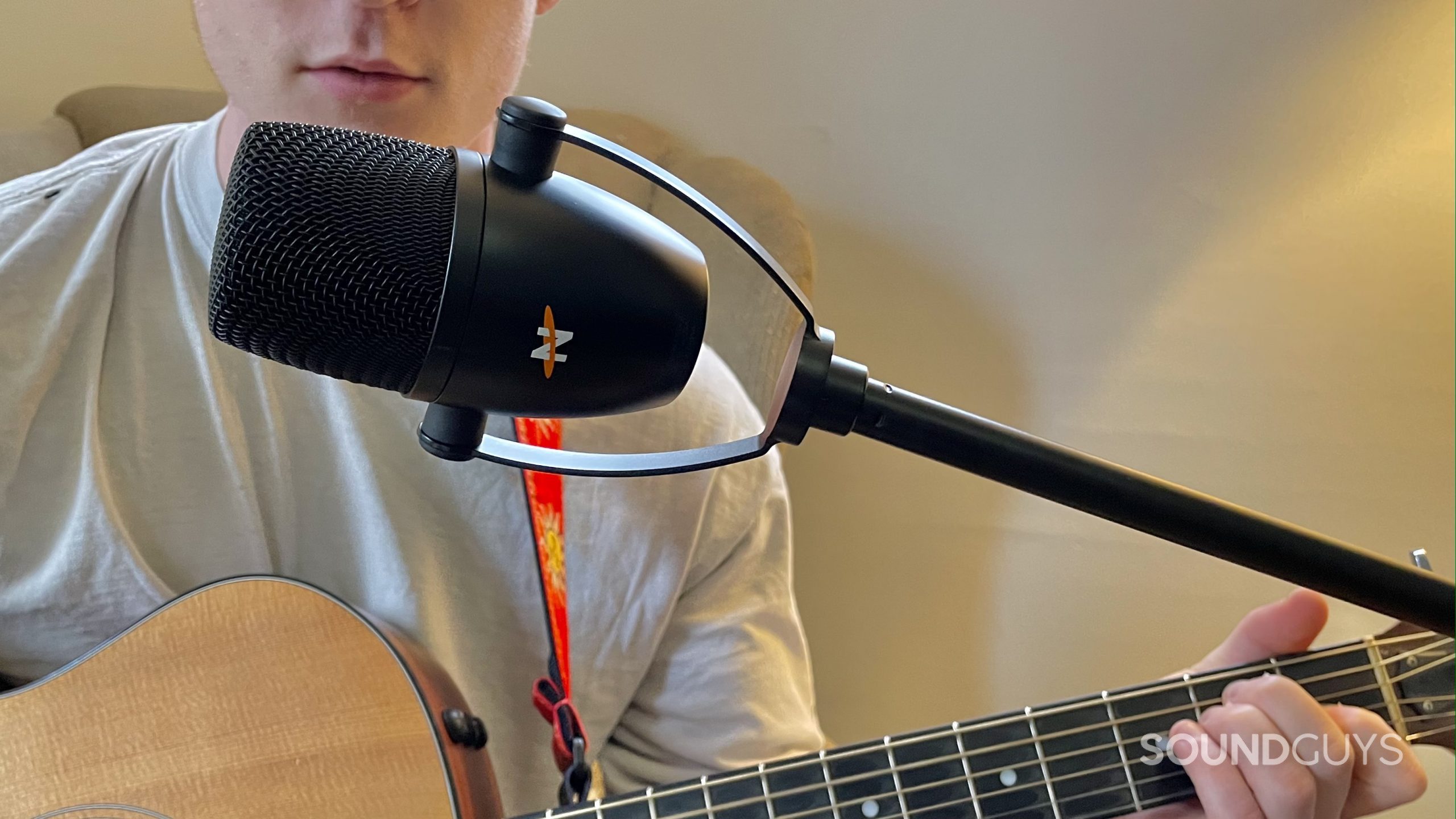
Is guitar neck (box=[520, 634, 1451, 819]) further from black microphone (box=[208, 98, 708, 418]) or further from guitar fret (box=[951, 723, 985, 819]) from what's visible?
black microphone (box=[208, 98, 708, 418])

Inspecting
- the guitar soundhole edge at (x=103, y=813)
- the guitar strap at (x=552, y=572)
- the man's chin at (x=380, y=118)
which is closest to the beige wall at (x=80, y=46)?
the man's chin at (x=380, y=118)

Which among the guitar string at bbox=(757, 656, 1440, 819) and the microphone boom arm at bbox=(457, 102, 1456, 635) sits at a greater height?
the microphone boom arm at bbox=(457, 102, 1456, 635)

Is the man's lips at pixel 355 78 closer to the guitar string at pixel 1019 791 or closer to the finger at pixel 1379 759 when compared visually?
the guitar string at pixel 1019 791

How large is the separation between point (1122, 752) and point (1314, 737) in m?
0.11

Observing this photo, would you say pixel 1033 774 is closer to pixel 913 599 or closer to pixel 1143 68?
pixel 913 599

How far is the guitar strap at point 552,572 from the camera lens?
70 centimetres

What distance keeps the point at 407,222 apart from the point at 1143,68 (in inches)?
40.2

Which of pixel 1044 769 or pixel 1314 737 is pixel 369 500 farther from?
pixel 1314 737

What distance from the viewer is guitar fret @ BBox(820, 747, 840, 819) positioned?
560mm

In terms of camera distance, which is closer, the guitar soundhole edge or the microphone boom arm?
the microphone boom arm

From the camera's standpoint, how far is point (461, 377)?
0.29 metres

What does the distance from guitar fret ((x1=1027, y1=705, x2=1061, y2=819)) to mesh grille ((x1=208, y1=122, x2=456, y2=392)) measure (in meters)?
0.46

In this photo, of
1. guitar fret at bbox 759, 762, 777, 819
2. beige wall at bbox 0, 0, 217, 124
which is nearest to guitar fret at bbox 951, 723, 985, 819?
guitar fret at bbox 759, 762, 777, 819

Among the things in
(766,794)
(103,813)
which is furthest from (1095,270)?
(103,813)
